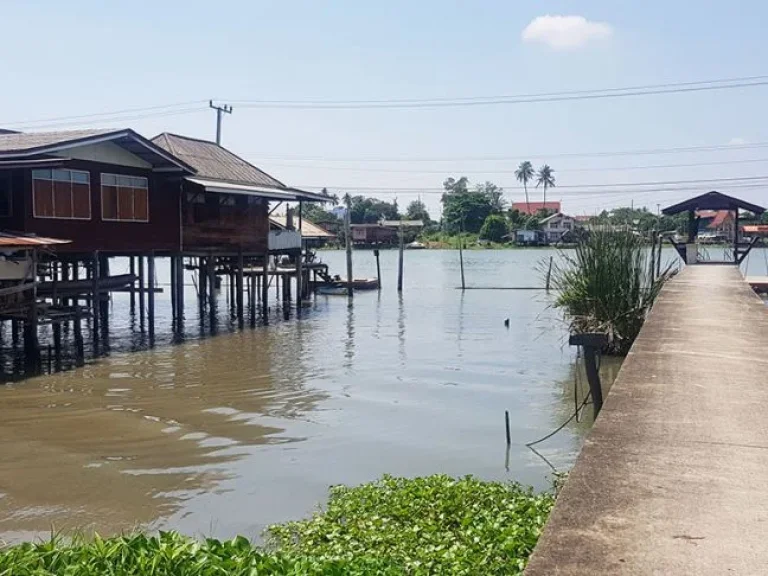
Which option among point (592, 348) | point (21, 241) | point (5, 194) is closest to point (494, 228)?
point (5, 194)

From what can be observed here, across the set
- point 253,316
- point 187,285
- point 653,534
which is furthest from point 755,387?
point 187,285

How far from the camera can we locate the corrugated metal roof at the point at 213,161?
23.9m

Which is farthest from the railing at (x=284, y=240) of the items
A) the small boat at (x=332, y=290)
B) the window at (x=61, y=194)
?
the window at (x=61, y=194)

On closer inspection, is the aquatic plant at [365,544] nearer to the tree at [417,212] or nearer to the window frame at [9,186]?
the window frame at [9,186]

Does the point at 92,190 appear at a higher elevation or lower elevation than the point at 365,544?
higher

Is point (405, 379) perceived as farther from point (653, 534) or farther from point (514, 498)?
point (653, 534)

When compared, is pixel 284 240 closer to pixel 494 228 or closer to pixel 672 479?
pixel 672 479

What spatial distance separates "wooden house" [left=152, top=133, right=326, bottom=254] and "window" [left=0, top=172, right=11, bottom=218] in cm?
507

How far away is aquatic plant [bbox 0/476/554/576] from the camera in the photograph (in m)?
4.04

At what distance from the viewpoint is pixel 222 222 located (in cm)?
2327

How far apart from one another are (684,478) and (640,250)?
1172cm

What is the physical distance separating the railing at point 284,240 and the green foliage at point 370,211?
65.1m

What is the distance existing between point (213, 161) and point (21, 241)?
1118cm

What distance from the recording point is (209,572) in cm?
394
